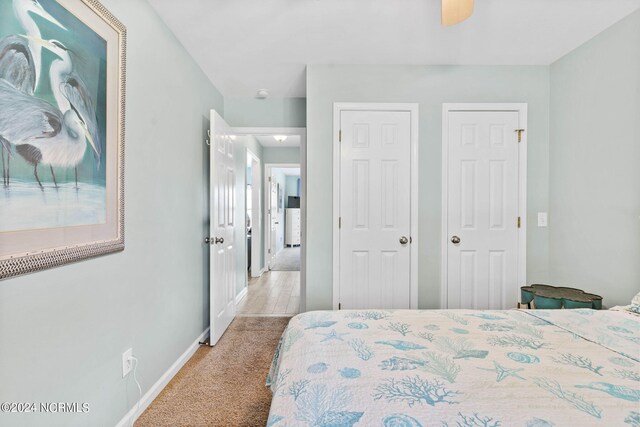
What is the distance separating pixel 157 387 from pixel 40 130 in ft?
5.46

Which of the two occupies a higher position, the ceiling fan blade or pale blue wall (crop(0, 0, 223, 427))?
the ceiling fan blade

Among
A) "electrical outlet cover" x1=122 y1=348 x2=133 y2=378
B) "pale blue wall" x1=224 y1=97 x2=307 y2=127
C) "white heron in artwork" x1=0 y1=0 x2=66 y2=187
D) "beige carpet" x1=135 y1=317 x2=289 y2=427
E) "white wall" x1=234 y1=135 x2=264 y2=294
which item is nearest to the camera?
"white heron in artwork" x1=0 y1=0 x2=66 y2=187

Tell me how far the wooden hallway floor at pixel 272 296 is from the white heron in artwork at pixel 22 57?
296 centimetres

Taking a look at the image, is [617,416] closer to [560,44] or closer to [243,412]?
[243,412]

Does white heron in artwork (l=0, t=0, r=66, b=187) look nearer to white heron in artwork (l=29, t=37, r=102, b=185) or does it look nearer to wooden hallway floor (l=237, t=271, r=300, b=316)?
white heron in artwork (l=29, t=37, r=102, b=185)

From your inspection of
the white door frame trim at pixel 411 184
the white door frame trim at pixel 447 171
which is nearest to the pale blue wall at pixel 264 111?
the white door frame trim at pixel 411 184

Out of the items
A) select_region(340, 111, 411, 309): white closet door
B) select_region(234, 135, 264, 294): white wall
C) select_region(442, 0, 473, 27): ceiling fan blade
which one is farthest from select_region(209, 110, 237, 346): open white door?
select_region(442, 0, 473, 27): ceiling fan blade

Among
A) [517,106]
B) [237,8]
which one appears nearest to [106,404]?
[237,8]

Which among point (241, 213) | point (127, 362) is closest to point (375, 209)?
point (127, 362)

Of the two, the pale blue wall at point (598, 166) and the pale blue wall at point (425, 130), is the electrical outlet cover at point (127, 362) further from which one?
the pale blue wall at point (598, 166)

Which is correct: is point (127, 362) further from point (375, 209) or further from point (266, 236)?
point (266, 236)

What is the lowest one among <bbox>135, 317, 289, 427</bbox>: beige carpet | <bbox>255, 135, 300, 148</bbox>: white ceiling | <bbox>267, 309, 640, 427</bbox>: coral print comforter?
<bbox>135, 317, 289, 427</bbox>: beige carpet

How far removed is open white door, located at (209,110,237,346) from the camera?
2713 millimetres

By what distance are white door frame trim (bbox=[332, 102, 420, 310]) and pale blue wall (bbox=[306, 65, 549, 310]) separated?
1.7 inches
